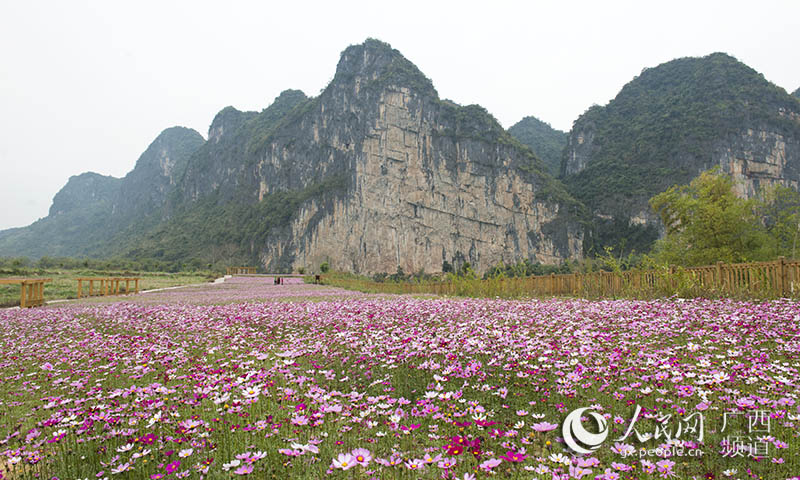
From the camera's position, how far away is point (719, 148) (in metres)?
98.6

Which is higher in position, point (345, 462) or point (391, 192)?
point (391, 192)

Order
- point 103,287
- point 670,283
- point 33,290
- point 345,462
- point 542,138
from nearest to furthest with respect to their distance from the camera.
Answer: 1. point 345,462
2. point 670,283
3. point 33,290
4. point 103,287
5. point 542,138

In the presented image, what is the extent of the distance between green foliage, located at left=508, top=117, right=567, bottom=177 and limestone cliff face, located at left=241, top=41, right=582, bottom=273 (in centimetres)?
5591

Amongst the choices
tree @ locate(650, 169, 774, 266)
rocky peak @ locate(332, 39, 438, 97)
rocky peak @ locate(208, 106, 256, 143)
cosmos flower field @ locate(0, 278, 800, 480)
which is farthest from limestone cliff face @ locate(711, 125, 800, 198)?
rocky peak @ locate(208, 106, 256, 143)

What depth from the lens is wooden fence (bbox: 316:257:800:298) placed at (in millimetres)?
9078

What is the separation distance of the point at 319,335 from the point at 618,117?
14802 centimetres

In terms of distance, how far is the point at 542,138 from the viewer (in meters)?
182

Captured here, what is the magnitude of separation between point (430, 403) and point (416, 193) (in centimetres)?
10012

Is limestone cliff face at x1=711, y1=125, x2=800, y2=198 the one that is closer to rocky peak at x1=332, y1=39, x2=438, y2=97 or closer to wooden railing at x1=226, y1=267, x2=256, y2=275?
rocky peak at x1=332, y1=39, x2=438, y2=97

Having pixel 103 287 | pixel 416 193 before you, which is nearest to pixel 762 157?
pixel 416 193

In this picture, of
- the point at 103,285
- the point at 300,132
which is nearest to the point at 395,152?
the point at 300,132

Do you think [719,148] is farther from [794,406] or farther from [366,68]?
[794,406]

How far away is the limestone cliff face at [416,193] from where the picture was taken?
100 meters

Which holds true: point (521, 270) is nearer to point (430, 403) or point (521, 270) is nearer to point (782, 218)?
point (430, 403)
